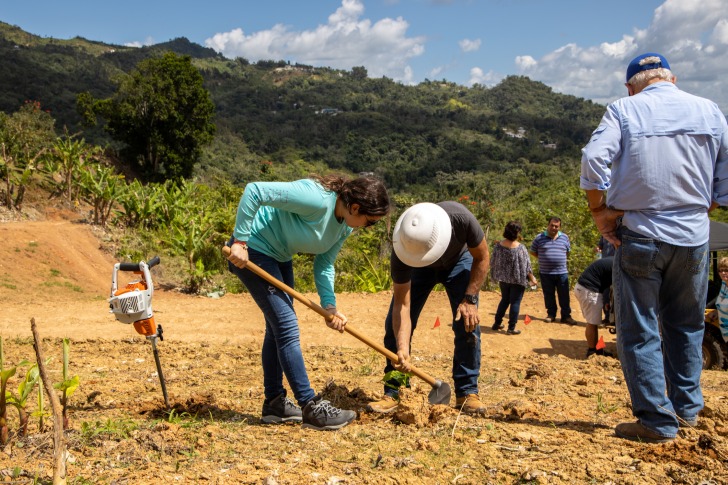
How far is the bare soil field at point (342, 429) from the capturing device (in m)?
2.91

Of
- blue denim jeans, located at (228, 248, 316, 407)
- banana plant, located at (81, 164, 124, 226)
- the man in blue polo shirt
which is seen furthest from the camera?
banana plant, located at (81, 164, 124, 226)

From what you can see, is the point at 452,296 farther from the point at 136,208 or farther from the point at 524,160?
the point at 524,160

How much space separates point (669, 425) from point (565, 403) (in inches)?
48.0

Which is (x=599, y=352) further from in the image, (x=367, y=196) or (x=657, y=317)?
(x=367, y=196)

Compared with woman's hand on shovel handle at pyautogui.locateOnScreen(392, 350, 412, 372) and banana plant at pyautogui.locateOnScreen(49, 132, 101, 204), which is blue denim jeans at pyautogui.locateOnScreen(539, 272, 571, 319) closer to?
woman's hand on shovel handle at pyautogui.locateOnScreen(392, 350, 412, 372)

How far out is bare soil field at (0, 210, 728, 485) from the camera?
115 inches

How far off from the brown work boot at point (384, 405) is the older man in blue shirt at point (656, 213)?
1357 millimetres

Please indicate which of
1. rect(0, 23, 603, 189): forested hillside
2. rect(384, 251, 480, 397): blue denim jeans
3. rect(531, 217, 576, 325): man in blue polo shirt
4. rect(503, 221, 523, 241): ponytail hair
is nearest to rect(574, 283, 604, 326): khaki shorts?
rect(503, 221, 523, 241): ponytail hair

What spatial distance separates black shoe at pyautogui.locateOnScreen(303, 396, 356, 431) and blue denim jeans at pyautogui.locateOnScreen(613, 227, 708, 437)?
1.54 m

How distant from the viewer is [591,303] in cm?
671

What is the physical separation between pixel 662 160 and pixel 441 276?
1.50 m

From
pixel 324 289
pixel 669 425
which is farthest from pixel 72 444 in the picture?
pixel 669 425

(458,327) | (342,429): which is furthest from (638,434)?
(342,429)

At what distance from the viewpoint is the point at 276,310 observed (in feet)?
11.9
